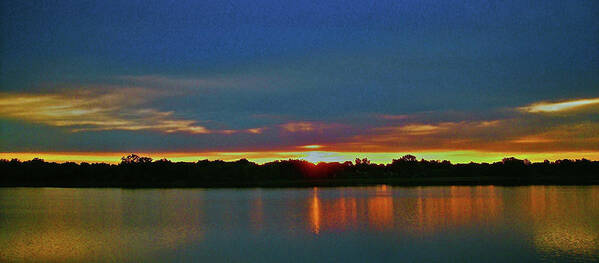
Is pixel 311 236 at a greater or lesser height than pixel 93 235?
lesser

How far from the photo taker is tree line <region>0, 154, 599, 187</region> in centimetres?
11762

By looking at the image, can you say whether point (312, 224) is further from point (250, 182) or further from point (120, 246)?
point (250, 182)

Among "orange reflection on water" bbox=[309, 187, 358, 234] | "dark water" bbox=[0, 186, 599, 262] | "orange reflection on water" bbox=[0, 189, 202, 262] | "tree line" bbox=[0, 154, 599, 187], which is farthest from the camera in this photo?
"tree line" bbox=[0, 154, 599, 187]

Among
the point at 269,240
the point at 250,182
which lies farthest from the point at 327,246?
the point at 250,182

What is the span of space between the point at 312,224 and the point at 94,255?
14.6 m

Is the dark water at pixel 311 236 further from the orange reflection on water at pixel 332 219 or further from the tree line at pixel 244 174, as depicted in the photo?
the tree line at pixel 244 174

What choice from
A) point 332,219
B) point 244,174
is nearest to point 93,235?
point 332,219

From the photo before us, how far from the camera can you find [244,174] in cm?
12706

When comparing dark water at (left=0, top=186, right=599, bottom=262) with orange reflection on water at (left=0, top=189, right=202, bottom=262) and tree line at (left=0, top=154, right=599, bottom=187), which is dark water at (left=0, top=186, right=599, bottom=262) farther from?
tree line at (left=0, top=154, right=599, bottom=187)

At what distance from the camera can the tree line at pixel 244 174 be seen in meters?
118

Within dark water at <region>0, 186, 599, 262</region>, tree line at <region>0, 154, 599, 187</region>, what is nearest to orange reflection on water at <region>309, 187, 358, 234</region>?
dark water at <region>0, 186, 599, 262</region>

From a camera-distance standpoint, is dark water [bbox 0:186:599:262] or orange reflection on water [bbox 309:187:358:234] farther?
orange reflection on water [bbox 309:187:358:234]

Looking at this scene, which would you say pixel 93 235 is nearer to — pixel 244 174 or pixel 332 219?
pixel 332 219

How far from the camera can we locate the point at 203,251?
79.5 feet
